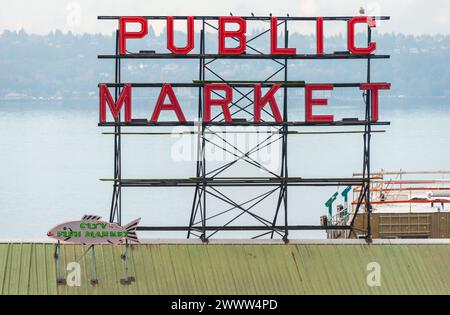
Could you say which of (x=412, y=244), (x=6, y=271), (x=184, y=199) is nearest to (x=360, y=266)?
(x=412, y=244)

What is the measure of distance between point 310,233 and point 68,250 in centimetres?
6639

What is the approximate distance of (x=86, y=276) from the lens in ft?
200

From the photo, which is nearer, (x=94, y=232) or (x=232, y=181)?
(x=94, y=232)

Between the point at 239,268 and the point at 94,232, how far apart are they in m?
7.15

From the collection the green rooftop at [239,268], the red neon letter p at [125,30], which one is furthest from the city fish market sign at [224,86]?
the green rooftop at [239,268]

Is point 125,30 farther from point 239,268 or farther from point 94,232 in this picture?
point 239,268

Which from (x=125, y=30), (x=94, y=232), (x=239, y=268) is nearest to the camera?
(x=94, y=232)

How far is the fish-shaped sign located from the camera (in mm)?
60969

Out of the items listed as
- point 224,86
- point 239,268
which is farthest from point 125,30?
point 239,268

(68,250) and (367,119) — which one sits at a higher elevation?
(367,119)

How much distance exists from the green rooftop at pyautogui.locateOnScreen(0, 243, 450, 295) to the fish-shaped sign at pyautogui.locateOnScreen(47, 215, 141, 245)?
3.87 ft

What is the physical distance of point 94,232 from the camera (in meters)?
61.2
